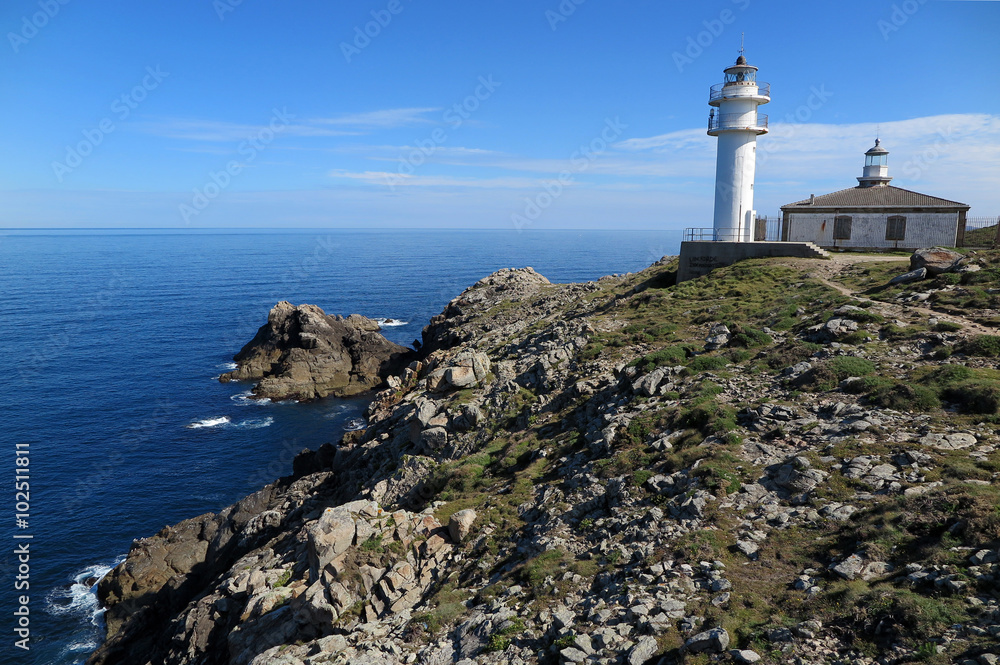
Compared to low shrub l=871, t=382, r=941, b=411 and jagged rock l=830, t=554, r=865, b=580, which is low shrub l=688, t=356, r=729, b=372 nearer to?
low shrub l=871, t=382, r=941, b=411

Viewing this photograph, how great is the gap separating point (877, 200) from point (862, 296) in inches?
799

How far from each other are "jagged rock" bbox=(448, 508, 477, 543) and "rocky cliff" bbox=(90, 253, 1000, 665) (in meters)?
0.08

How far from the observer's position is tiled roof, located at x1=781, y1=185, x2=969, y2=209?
1505 inches

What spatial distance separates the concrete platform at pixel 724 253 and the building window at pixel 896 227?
6.73 m

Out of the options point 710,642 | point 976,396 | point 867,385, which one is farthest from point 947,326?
point 710,642

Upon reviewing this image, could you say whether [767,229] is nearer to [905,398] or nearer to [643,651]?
[905,398]

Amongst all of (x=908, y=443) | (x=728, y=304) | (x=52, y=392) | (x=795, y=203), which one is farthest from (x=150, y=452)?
(x=795, y=203)

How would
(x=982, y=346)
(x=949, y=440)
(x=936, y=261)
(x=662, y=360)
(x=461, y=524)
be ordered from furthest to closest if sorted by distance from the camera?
(x=936, y=261) → (x=662, y=360) → (x=982, y=346) → (x=461, y=524) → (x=949, y=440)

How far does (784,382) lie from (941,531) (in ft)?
25.6

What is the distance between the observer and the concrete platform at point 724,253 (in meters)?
35.8

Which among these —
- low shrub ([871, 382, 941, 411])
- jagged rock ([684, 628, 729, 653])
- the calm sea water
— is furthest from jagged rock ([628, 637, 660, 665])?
the calm sea water

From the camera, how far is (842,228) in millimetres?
40250

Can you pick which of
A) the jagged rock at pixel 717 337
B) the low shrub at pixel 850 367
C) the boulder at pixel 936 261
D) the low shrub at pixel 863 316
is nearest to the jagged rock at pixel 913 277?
the boulder at pixel 936 261

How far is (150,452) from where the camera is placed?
42.8 m
